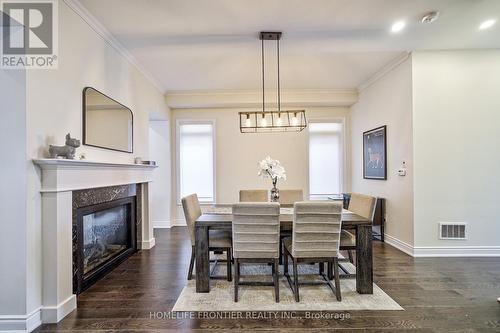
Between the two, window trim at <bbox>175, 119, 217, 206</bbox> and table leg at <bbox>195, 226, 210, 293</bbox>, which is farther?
window trim at <bbox>175, 119, 217, 206</bbox>

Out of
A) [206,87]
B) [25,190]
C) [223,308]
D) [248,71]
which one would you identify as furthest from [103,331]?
[206,87]

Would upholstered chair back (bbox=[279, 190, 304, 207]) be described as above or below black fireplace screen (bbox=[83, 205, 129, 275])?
above

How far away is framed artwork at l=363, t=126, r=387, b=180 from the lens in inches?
181

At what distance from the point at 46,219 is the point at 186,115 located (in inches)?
→ 163

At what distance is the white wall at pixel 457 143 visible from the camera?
12.5 feet

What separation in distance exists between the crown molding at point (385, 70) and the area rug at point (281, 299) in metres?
3.26

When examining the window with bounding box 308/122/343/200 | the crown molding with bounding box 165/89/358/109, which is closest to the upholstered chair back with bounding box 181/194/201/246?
the crown molding with bounding box 165/89/358/109

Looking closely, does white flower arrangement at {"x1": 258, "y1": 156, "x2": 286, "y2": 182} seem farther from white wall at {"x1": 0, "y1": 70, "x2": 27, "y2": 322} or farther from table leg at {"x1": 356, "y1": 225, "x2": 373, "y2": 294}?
white wall at {"x1": 0, "y1": 70, "x2": 27, "y2": 322}

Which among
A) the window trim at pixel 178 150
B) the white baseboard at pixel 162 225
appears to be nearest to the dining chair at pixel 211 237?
the window trim at pixel 178 150

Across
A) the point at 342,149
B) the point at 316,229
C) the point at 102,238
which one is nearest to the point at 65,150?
the point at 102,238

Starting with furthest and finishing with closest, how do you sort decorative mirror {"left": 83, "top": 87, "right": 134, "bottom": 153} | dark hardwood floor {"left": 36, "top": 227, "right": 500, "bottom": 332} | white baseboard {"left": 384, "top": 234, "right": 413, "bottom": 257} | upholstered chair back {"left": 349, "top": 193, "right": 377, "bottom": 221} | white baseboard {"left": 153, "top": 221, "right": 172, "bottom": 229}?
1. white baseboard {"left": 153, "top": 221, "right": 172, "bottom": 229}
2. white baseboard {"left": 384, "top": 234, "right": 413, "bottom": 257}
3. upholstered chair back {"left": 349, "top": 193, "right": 377, "bottom": 221}
4. decorative mirror {"left": 83, "top": 87, "right": 134, "bottom": 153}
5. dark hardwood floor {"left": 36, "top": 227, "right": 500, "bottom": 332}

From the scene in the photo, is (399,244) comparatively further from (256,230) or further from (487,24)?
(487,24)

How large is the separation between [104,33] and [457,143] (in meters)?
4.86

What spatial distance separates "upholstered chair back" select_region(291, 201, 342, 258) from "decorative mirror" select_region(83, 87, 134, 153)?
234 centimetres
